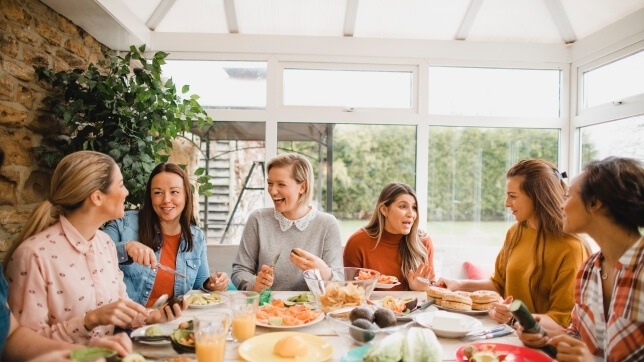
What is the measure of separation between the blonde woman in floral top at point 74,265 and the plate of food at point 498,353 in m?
0.98

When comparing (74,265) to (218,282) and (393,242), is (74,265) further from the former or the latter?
(393,242)

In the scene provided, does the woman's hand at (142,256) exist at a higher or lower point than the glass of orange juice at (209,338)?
higher

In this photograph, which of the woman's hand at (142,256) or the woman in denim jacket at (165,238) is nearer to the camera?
the woman's hand at (142,256)

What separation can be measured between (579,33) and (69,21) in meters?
4.00

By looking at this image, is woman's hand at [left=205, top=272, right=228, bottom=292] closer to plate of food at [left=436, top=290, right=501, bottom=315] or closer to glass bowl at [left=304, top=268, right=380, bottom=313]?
glass bowl at [left=304, top=268, right=380, bottom=313]

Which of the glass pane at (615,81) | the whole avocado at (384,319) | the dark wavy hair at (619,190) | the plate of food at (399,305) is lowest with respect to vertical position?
the plate of food at (399,305)

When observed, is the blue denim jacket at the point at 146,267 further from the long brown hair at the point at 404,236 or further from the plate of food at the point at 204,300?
the long brown hair at the point at 404,236

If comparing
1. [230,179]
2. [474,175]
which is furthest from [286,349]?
[474,175]

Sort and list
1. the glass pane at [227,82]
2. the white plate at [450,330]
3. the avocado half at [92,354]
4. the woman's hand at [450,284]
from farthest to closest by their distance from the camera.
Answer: the glass pane at [227,82] < the woman's hand at [450,284] < the white plate at [450,330] < the avocado half at [92,354]

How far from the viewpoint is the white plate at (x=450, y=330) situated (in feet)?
4.67

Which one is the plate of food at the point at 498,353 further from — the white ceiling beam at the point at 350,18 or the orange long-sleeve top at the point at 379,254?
the white ceiling beam at the point at 350,18

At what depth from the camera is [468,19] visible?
3.55 m

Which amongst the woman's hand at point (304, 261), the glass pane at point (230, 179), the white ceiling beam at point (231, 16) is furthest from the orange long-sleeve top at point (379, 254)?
the white ceiling beam at point (231, 16)

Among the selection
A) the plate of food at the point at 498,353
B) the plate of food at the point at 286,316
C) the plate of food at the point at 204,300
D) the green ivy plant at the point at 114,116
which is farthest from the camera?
the green ivy plant at the point at 114,116
